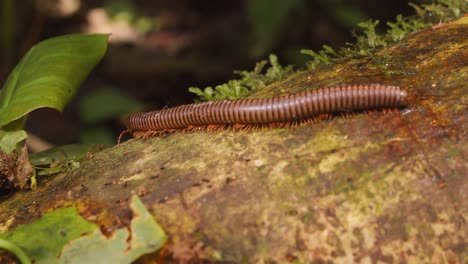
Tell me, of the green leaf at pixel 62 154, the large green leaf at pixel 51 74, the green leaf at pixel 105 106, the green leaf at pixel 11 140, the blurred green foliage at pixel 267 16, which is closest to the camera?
the green leaf at pixel 11 140

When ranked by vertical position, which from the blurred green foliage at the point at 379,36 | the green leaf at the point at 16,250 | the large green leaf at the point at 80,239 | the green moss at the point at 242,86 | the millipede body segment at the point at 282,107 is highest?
the blurred green foliage at the point at 379,36

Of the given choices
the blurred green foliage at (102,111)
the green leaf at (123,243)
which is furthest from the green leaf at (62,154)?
the blurred green foliage at (102,111)

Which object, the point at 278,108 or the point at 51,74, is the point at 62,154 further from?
the point at 278,108

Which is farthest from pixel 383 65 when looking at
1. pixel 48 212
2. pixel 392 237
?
pixel 48 212

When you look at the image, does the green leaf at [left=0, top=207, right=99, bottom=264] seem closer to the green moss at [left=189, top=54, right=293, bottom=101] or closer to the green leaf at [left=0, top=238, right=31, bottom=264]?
the green leaf at [left=0, top=238, right=31, bottom=264]

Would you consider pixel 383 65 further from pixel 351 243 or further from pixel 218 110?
pixel 351 243

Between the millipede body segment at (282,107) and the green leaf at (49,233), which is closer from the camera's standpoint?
the green leaf at (49,233)

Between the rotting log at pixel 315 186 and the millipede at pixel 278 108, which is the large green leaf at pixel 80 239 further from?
the millipede at pixel 278 108
